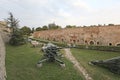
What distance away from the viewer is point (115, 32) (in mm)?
28938

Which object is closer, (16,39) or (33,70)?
(33,70)

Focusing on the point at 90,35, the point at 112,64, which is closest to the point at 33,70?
the point at 112,64

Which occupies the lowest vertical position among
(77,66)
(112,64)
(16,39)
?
(77,66)

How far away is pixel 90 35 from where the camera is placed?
31234 mm

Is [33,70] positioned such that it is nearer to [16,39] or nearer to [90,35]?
[16,39]

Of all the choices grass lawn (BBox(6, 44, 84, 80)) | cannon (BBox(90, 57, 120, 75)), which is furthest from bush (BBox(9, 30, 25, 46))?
cannon (BBox(90, 57, 120, 75))

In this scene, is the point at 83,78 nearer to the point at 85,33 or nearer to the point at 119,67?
the point at 119,67

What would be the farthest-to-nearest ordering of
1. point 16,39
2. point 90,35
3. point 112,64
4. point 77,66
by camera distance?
point 90,35 → point 16,39 → point 77,66 → point 112,64

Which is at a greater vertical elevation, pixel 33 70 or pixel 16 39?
pixel 16 39

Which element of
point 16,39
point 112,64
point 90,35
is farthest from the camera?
point 90,35

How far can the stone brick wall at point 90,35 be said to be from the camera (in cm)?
2909

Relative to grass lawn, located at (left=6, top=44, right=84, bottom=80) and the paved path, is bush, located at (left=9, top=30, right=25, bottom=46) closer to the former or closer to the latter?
grass lawn, located at (left=6, top=44, right=84, bottom=80)

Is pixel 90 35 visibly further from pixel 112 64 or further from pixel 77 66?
pixel 112 64

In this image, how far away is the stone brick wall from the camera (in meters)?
29.1
